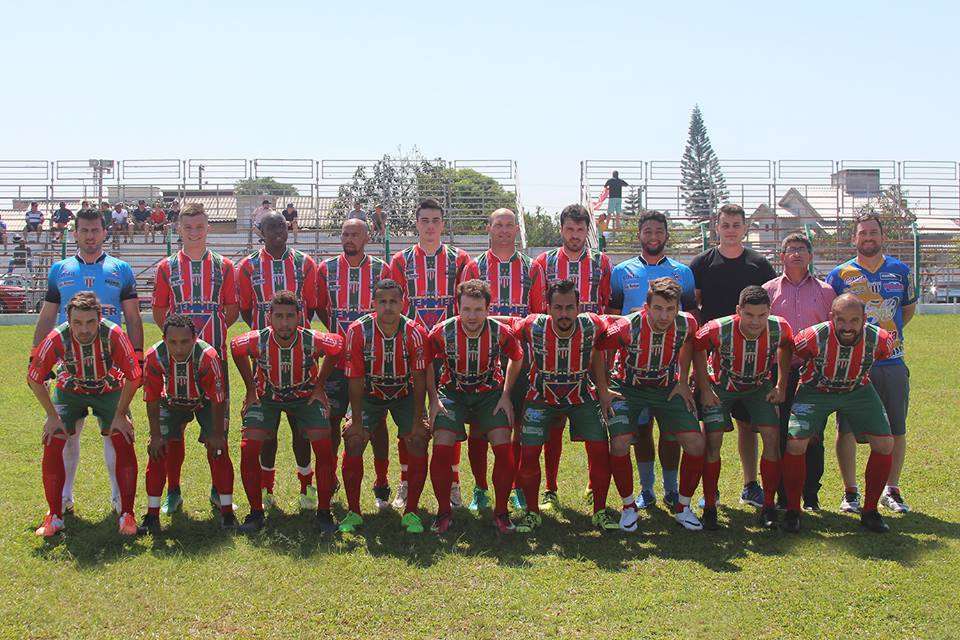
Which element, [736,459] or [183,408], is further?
[736,459]

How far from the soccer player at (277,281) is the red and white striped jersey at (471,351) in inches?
43.4

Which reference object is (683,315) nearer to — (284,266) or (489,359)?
(489,359)

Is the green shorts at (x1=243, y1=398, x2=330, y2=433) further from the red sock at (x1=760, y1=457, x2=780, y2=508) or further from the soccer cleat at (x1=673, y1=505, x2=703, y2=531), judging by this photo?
the red sock at (x1=760, y1=457, x2=780, y2=508)

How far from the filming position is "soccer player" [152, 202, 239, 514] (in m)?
6.83

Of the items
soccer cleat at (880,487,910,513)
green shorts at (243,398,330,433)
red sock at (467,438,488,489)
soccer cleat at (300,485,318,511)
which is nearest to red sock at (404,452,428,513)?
red sock at (467,438,488,489)

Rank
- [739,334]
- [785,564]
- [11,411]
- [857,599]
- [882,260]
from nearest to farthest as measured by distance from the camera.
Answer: [857,599] < [785,564] < [739,334] < [882,260] < [11,411]

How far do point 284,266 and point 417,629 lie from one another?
3279 millimetres

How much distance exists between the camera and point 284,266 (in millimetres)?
6902

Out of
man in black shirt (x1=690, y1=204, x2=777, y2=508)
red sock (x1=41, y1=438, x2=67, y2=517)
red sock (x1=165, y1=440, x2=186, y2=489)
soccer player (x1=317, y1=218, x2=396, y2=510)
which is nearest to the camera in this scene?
red sock (x1=41, y1=438, x2=67, y2=517)

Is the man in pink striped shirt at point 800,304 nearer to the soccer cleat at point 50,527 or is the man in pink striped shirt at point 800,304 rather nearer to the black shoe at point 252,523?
the black shoe at point 252,523

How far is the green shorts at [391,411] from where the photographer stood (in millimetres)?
6383

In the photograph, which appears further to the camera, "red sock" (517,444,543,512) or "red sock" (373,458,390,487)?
"red sock" (373,458,390,487)

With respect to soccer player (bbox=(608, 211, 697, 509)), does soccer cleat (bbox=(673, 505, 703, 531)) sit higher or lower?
lower

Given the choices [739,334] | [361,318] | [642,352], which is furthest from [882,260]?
[361,318]
